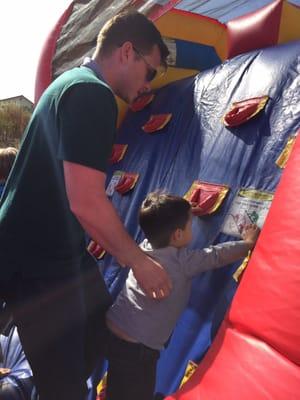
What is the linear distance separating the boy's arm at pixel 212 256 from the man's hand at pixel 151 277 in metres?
0.21

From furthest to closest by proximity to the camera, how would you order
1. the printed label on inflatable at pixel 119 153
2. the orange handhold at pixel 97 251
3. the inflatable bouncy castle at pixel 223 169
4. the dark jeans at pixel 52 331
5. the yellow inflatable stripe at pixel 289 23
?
1. the printed label on inflatable at pixel 119 153
2. the orange handhold at pixel 97 251
3. the yellow inflatable stripe at pixel 289 23
4. the dark jeans at pixel 52 331
5. the inflatable bouncy castle at pixel 223 169

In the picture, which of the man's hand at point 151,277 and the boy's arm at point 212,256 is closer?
the man's hand at point 151,277

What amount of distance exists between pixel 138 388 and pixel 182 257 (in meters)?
0.40

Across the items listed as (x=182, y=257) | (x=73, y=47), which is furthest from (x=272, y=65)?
(x=73, y=47)

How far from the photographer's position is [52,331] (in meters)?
1.36

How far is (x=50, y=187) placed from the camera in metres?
1.34

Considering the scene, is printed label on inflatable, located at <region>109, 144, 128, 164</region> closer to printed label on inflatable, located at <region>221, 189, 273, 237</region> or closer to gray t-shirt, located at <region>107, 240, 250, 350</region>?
printed label on inflatable, located at <region>221, 189, 273, 237</region>

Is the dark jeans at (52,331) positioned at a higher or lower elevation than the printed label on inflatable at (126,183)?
higher

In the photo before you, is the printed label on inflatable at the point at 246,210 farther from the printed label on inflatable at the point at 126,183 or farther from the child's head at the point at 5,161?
the child's head at the point at 5,161

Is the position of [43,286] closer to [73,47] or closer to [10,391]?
[10,391]

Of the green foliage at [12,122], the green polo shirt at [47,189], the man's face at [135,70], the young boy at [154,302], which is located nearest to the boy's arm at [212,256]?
the young boy at [154,302]

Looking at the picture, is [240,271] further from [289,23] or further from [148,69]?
[289,23]

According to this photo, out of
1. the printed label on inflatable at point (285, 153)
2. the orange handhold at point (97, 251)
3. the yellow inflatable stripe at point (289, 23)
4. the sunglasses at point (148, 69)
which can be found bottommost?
the orange handhold at point (97, 251)

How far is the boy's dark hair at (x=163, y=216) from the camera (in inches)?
55.6
